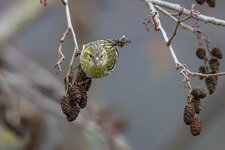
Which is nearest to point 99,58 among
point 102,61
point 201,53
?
point 102,61

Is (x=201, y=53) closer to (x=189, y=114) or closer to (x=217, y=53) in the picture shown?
(x=217, y=53)

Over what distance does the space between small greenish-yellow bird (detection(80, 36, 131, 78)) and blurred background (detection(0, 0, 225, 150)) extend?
1437 mm

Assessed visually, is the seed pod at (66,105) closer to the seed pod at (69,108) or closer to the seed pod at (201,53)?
the seed pod at (69,108)

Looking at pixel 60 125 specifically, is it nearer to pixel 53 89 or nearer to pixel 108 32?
pixel 53 89

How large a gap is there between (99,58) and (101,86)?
2619 mm

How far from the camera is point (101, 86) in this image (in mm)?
5320

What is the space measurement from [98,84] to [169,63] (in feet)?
4.36

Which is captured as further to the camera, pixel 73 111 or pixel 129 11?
pixel 129 11

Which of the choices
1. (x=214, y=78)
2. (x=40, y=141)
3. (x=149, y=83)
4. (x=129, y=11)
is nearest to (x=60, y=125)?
(x=40, y=141)

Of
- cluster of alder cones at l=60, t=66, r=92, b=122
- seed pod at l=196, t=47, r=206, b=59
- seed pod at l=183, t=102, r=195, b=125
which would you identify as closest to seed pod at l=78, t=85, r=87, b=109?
cluster of alder cones at l=60, t=66, r=92, b=122

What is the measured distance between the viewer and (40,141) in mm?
4457

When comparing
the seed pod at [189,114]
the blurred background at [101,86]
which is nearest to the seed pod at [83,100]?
the seed pod at [189,114]

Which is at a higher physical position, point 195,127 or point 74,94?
point 74,94

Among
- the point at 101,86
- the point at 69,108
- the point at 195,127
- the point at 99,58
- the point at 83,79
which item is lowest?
the point at 195,127
